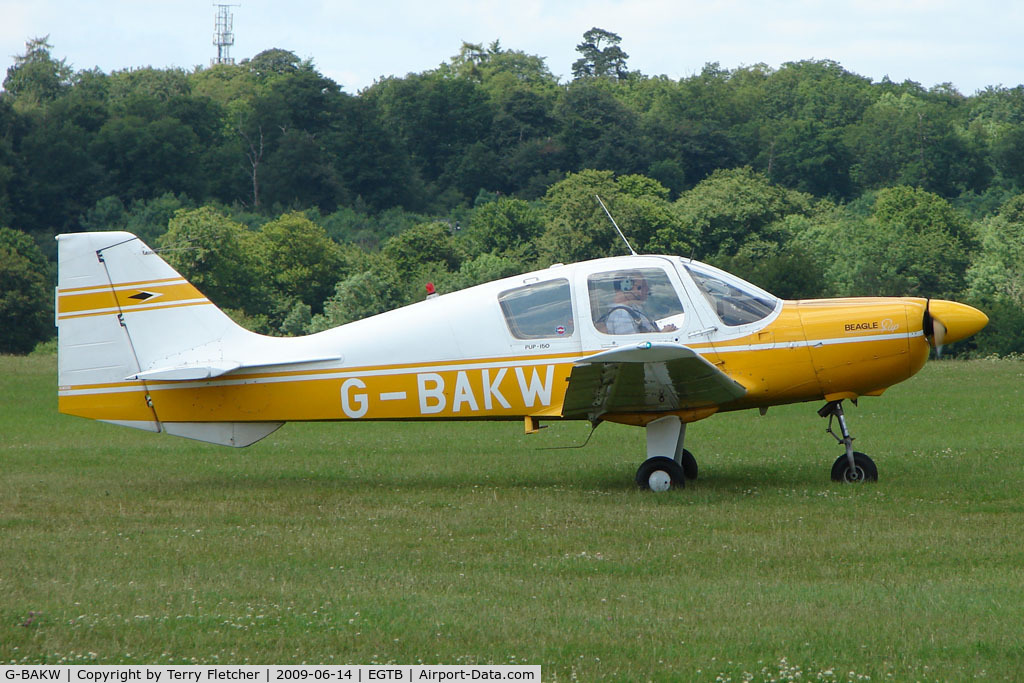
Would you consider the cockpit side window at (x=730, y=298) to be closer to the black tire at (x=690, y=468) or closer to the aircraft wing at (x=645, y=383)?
the aircraft wing at (x=645, y=383)

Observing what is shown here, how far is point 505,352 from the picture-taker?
11.1 m

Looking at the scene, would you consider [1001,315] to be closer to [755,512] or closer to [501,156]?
[755,512]

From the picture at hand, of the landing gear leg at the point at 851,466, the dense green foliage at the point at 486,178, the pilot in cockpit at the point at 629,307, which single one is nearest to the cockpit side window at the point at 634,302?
the pilot in cockpit at the point at 629,307

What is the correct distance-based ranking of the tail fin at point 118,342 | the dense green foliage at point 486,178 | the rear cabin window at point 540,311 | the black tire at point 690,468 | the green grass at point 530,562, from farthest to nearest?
the dense green foliage at point 486,178, the black tire at point 690,468, the tail fin at point 118,342, the rear cabin window at point 540,311, the green grass at point 530,562

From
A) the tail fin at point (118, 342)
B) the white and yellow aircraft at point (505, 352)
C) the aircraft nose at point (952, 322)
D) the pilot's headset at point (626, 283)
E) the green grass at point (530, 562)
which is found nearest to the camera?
the green grass at point (530, 562)

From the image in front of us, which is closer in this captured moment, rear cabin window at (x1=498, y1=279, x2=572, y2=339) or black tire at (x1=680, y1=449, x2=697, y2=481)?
rear cabin window at (x1=498, y1=279, x2=572, y2=339)

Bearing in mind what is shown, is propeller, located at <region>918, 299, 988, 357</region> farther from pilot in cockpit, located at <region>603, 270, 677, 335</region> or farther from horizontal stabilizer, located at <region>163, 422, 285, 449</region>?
horizontal stabilizer, located at <region>163, 422, 285, 449</region>

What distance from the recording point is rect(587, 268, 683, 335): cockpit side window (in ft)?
35.6

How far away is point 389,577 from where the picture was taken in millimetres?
7758

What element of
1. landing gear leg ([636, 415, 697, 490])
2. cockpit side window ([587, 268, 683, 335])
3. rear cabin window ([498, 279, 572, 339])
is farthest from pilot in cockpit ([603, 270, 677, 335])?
landing gear leg ([636, 415, 697, 490])

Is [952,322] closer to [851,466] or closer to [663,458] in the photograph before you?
[851,466]

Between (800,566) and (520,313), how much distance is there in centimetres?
417

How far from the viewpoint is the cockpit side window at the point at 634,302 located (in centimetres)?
1085

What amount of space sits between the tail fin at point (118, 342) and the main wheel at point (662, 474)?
12.2 feet
